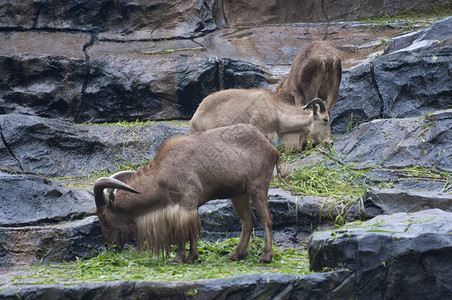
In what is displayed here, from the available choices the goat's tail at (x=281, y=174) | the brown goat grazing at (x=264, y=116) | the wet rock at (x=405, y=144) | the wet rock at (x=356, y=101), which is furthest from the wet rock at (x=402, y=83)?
the goat's tail at (x=281, y=174)

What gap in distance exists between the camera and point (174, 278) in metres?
5.41

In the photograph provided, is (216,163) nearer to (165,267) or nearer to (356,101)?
(165,267)

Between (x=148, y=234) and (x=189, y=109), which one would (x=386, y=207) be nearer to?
(x=148, y=234)

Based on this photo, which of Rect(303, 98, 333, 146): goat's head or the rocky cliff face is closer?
the rocky cliff face

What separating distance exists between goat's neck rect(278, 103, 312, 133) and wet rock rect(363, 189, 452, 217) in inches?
118

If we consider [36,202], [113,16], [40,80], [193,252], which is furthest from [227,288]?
[113,16]

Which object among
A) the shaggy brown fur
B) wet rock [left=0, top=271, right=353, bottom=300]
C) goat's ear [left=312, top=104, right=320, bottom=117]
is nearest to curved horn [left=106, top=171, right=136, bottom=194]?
the shaggy brown fur

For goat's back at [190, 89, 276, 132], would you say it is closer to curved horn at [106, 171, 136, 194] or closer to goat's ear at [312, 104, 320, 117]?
goat's ear at [312, 104, 320, 117]

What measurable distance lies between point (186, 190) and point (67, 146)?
4455 mm

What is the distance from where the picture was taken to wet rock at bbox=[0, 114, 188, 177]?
32.9 feet

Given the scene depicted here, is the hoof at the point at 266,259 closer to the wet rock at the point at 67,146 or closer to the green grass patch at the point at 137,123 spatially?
the wet rock at the point at 67,146

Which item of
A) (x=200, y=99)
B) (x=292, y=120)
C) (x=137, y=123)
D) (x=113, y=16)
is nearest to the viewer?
(x=292, y=120)

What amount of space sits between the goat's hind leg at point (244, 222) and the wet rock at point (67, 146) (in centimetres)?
374

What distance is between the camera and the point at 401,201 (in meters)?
7.12
